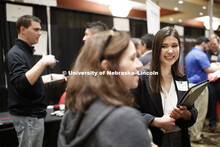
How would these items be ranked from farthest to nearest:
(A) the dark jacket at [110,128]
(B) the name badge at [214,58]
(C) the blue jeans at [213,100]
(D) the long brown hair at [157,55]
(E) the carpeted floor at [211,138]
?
(C) the blue jeans at [213,100] < (E) the carpeted floor at [211,138] < (B) the name badge at [214,58] < (D) the long brown hair at [157,55] < (A) the dark jacket at [110,128]

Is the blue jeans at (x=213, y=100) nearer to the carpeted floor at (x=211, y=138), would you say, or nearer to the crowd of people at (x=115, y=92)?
the crowd of people at (x=115, y=92)

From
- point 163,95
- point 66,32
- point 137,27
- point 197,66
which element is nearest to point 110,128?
point 163,95

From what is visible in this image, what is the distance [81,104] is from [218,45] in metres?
2.38

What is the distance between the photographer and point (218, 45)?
7.83 ft

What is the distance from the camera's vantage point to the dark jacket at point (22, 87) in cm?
152

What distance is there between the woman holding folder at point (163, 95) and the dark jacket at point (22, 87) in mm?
922

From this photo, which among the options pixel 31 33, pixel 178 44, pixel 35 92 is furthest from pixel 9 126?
pixel 178 44

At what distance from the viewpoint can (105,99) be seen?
0.62 metres

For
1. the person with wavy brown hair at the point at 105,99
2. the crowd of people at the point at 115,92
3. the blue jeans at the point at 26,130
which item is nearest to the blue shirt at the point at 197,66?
the crowd of people at the point at 115,92

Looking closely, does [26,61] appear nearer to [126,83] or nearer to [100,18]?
[126,83]

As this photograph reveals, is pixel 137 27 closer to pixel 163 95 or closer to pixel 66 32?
pixel 66 32

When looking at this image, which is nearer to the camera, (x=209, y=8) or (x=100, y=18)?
(x=209, y=8)

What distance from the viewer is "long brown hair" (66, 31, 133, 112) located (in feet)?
2.11

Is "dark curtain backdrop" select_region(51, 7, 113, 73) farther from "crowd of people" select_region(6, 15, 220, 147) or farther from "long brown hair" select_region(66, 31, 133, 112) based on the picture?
"long brown hair" select_region(66, 31, 133, 112)
